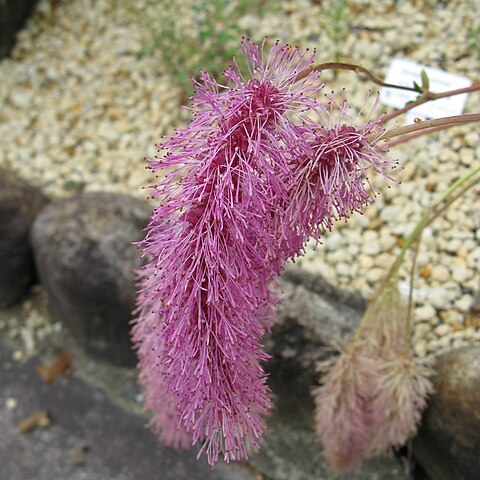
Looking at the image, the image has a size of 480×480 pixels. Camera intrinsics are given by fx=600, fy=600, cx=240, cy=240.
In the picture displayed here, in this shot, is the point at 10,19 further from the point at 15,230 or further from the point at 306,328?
the point at 306,328

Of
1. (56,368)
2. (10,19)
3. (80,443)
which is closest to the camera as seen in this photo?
(80,443)

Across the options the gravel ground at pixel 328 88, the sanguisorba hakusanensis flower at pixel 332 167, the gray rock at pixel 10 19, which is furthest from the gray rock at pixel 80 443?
the gray rock at pixel 10 19

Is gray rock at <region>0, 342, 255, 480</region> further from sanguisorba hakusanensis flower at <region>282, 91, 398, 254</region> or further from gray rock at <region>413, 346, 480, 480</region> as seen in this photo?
sanguisorba hakusanensis flower at <region>282, 91, 398, 254</region>

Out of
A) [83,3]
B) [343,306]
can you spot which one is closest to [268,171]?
[343,306]

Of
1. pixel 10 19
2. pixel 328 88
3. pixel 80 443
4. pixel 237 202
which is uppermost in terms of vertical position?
pixel 328 88

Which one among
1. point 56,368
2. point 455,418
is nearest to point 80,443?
point 56,368

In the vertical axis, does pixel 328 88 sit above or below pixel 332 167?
above

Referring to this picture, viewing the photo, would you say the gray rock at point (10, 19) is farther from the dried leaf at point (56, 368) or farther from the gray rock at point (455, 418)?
the gray rock at point (455, 418)

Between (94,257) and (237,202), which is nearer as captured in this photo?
(237,202)
